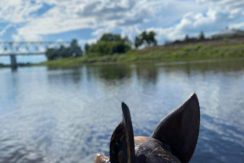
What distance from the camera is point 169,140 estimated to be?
493cm

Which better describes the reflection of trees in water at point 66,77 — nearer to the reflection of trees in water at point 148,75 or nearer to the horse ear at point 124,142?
the reflection of trees in water at point 148,75

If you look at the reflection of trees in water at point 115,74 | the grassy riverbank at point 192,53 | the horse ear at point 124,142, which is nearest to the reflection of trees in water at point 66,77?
the reflection of trees in water at point 115,74

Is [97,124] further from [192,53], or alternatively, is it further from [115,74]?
[192,53]

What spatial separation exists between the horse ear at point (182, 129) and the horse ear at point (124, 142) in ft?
2.14

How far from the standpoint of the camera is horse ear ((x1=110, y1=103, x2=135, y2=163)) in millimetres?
4215

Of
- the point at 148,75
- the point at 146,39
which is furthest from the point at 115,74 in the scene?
the point at 146,39

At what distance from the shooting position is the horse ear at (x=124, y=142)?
4.21 m

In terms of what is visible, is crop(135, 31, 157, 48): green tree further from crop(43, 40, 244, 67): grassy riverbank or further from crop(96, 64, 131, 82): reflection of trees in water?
crop(96, 64, 131, 82): reflection of trees in water

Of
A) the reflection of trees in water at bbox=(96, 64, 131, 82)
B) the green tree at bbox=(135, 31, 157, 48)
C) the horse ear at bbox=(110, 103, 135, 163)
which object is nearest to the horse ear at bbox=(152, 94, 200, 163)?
the horse ear at bbox=(110, 103, 135, 163)

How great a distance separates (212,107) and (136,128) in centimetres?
609

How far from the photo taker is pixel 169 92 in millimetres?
31203

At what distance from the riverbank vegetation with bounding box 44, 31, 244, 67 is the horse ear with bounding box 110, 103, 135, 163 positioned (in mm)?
89081

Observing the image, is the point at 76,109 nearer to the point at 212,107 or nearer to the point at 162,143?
the point at 212,107

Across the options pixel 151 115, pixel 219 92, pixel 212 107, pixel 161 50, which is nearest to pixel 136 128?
pixel 151 115
